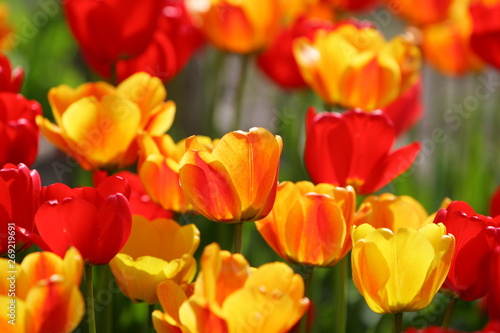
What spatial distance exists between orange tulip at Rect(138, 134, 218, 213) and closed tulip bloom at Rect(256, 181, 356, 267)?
110 millimetres

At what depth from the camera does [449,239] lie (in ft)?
2.20

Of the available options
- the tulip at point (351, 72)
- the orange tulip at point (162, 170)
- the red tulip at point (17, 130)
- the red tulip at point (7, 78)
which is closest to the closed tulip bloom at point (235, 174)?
the orange tulip at point (162, 170)

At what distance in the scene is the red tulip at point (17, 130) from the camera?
85cm

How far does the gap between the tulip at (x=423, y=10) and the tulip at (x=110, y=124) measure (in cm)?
95

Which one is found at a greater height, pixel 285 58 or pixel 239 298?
pixel 239 298

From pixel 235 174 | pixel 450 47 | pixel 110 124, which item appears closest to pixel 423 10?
pixel 450 47

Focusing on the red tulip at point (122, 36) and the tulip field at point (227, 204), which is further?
the red tulip at point (122, 36)

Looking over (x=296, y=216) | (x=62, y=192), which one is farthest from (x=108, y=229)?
(x=296, y=216)

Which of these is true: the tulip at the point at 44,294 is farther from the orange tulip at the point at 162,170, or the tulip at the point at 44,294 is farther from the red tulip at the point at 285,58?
the red tulip at the point at 285,58

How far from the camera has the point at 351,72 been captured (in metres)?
1.15

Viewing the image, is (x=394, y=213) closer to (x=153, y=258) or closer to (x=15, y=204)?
(x=153, y=258)

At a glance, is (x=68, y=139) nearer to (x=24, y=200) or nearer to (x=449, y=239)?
(x=24, y=200)

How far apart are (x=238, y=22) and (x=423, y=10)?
52 centimetres

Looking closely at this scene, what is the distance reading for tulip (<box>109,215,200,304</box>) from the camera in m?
0.74
